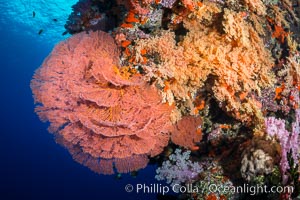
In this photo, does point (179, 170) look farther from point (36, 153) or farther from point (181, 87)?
point (36, 153)

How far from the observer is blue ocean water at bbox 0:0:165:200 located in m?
30.5

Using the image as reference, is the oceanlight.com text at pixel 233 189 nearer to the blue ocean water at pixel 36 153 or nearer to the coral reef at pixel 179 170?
the coral reef at pixel 179 170

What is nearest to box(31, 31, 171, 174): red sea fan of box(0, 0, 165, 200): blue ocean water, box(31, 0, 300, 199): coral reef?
box(31, 0, 300, 199): coral reef

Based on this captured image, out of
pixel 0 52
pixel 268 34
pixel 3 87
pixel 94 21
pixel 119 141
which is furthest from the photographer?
pixel 3 87

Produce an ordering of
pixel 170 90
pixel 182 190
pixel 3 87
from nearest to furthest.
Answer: pixel 170 90, pixel 182 190, pixel 3 87

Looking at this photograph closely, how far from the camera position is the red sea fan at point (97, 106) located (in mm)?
3676

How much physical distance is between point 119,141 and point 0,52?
5914 cm

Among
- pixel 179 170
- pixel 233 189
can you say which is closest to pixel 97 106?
pixel 179 170

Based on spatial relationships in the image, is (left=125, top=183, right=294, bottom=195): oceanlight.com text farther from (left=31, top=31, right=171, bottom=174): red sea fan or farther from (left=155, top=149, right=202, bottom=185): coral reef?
(left=31, top=31, right=171, bottom=174): red sea fan

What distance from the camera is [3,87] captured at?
208 feet

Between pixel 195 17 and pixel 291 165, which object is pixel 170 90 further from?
pixel 291 165

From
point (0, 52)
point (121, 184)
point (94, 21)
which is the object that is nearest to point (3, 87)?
point (0, 52)

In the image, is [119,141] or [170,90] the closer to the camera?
[119,141]

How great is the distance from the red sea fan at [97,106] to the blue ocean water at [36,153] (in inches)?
834
